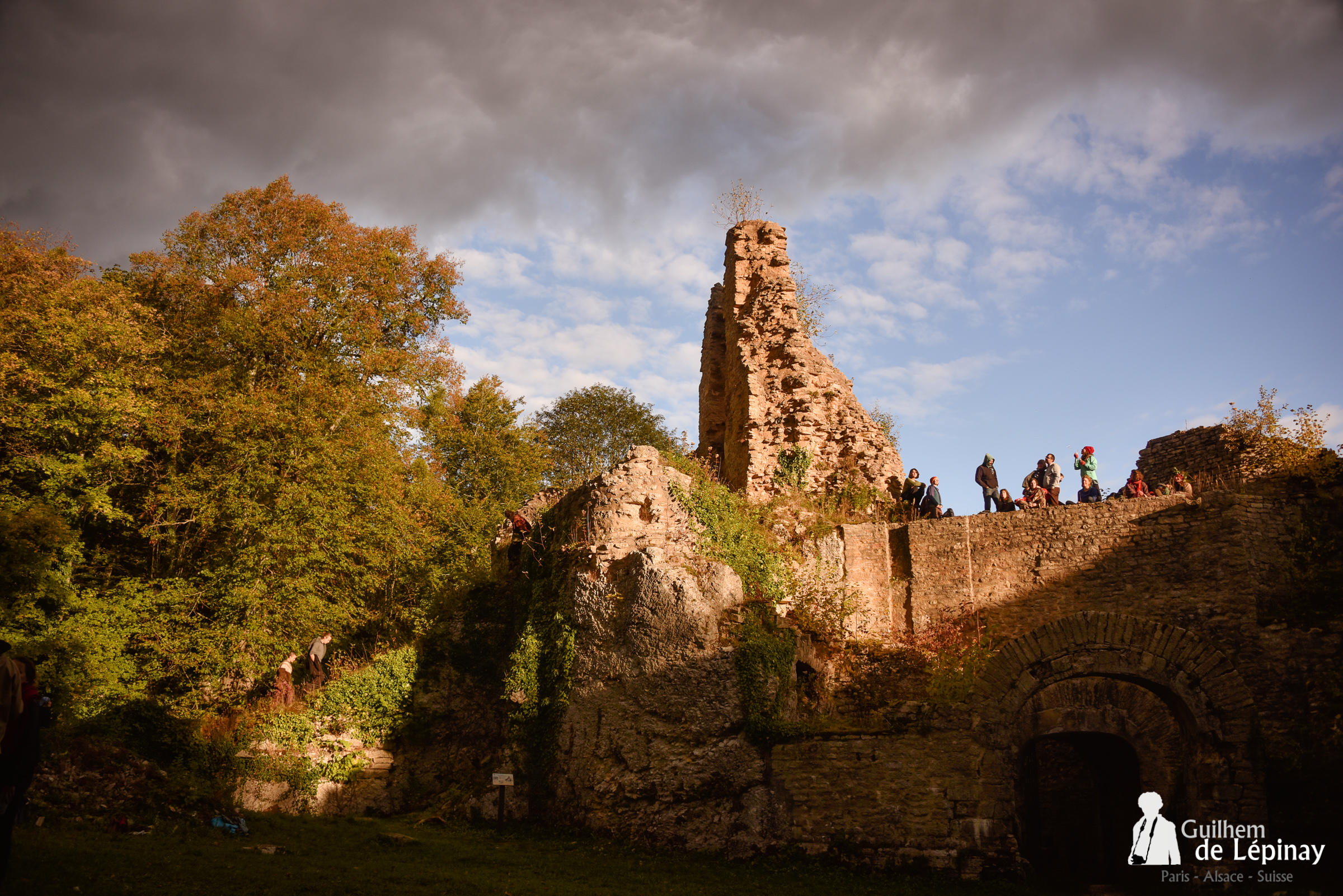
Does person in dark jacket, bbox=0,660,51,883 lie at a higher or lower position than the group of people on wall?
lower

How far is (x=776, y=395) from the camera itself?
68.7ft

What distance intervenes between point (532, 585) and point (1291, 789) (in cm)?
1285

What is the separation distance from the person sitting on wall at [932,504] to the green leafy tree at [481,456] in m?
12.0

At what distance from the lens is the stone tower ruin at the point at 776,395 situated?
20219mm

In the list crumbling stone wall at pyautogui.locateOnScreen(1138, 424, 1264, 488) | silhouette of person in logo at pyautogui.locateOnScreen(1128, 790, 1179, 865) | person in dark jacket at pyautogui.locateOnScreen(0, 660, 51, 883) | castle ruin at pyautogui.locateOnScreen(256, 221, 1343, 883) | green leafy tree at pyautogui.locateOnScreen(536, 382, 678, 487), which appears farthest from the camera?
green leafy tree at pyautogui.locateOnScreen(536, 382, 678, 487)

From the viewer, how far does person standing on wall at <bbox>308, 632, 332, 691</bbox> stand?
706 inches

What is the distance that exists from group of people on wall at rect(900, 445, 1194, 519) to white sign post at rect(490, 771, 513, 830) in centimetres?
1036

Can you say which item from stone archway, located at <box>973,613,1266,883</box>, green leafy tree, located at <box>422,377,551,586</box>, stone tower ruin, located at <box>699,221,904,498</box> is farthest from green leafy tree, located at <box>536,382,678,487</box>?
stone archway, located at <box>973,613,1266,883</box>

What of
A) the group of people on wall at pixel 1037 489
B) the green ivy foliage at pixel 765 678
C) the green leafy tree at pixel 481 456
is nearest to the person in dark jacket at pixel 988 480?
the group of people on wall at pixel 1037 489

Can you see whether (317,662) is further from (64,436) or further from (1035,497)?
(1035,497)

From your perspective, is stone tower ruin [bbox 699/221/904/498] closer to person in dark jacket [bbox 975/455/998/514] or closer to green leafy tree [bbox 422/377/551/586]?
person in dark jacket [bbox 975/455/998/514]

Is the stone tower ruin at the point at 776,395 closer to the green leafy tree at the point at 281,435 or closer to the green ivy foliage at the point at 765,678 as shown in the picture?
the green ivy foliage at the point at 765,678

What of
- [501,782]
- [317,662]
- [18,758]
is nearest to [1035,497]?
[501,782]

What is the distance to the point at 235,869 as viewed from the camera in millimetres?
10438
